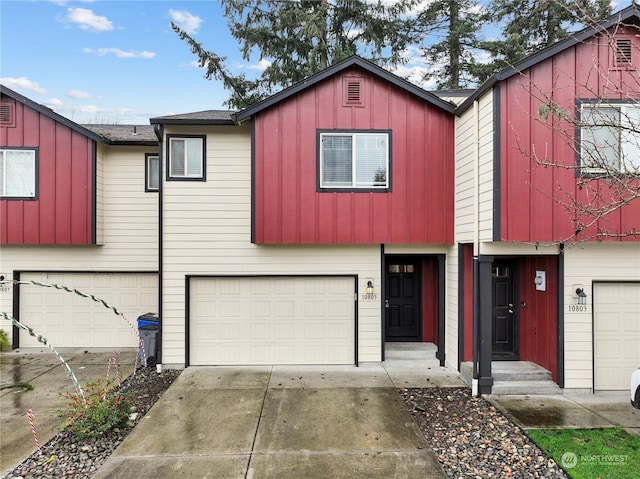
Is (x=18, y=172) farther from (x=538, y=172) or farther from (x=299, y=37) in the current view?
(x=538, y=172)

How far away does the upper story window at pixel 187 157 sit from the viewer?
7.46 meters

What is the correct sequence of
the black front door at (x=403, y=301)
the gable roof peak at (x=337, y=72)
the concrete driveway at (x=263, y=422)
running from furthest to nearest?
1. the black front door at (x=403, y=301)
2. the gable roof peak at (x=337, y=72)
3. the concrete driveway at (x=263, y=422)

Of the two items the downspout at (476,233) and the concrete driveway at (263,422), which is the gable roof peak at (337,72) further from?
the concrete driveway at (263,422)

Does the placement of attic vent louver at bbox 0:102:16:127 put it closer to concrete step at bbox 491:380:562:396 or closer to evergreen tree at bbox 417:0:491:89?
concrete step at bbox 491:380:562:396

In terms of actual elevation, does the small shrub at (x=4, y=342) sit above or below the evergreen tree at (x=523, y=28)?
below

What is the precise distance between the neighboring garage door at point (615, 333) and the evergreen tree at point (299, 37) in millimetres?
11508

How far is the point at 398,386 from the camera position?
21.1ft

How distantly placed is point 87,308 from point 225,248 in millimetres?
4323

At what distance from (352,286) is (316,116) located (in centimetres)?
350

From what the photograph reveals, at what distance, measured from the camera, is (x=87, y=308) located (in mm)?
8953

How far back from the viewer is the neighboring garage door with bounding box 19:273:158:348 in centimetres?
887

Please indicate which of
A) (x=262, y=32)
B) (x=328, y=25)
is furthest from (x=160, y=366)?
(x=328, y=25)

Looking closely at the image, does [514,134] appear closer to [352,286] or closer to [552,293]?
[552,293]

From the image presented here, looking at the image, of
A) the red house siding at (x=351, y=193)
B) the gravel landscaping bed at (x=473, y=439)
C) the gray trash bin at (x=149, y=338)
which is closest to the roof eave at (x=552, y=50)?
the red house siding at (x=351, y=193)
